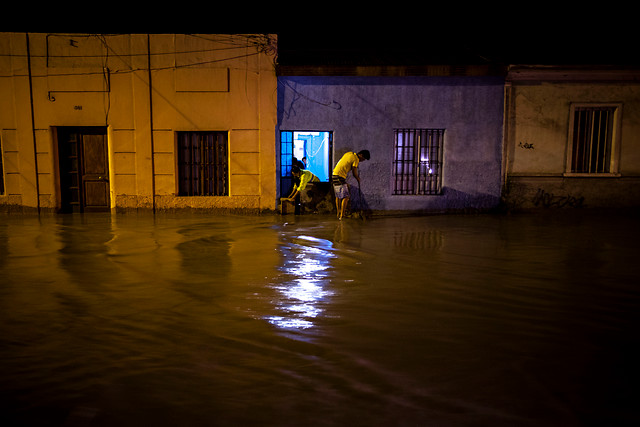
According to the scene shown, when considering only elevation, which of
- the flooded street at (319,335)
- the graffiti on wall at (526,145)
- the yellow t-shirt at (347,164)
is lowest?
the flooded street at (319,335)

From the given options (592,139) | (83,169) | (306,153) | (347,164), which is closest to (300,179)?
(306,153)

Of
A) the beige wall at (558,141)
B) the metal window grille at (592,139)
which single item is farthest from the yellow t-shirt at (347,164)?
the metal window grille at (592,139)

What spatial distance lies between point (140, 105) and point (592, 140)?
12.0 m

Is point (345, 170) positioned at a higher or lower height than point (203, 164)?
lower

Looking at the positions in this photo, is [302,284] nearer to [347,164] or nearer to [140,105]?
[347,164]

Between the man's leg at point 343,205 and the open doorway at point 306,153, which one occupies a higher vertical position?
the open doorway at point 306,153

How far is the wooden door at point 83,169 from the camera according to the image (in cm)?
1164

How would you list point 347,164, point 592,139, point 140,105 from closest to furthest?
point 347,164 < point 140,105 < point 592,139

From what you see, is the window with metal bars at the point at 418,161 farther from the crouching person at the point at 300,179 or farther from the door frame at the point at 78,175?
the door frame at the point at 78,175

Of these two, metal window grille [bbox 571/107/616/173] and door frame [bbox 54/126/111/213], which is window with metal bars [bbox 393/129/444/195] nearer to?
metal window grille [bbox 571/107/616/173]

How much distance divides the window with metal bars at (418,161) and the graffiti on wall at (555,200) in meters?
2.69

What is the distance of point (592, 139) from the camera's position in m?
12.1

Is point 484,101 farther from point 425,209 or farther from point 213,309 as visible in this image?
point 213,309

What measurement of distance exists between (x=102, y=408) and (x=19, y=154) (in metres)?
11.4
